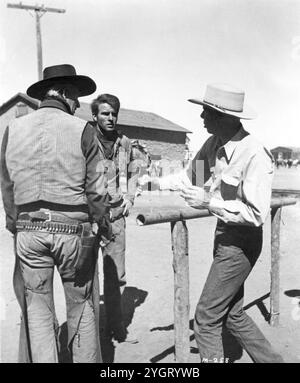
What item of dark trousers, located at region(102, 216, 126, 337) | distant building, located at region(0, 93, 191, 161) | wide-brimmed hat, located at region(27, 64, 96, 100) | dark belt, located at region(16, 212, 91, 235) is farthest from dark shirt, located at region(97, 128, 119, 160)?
distant building, located at region(0, 93, 191, 161)

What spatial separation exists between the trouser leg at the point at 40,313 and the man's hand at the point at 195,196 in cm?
102

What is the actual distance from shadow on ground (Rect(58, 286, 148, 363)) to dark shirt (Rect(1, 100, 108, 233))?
4.68 ft

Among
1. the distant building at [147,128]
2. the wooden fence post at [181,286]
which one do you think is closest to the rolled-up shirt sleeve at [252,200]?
the wooden fence post at [181,286]

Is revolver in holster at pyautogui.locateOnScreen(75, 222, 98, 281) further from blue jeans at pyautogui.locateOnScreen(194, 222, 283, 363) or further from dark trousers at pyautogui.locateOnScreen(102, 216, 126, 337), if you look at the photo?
dark trousers at pyautogui.locateOnScreen(102, 216, 126, 337)

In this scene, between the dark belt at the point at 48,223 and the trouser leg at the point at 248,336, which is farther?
the trouser leg at the point at 248,336

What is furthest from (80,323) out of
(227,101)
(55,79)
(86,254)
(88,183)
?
(227,101)

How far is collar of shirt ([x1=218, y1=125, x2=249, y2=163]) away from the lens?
281cm

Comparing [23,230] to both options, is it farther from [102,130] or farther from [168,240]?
[168,240]

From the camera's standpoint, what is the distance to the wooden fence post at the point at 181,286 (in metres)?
3.06

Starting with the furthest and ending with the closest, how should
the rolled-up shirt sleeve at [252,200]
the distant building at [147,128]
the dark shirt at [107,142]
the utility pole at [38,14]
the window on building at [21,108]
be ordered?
the distant building at [147,128] → the window on building at [21,108] → the utility pole at [38,14] → the dark shirt at [107,142] → the rolled-up shirt sleeve at [252,200]

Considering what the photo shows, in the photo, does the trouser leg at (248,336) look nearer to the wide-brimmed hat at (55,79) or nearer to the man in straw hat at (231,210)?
the man in straw hat at (231,210)

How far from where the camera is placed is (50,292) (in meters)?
2.71

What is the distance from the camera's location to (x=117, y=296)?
389 cm
